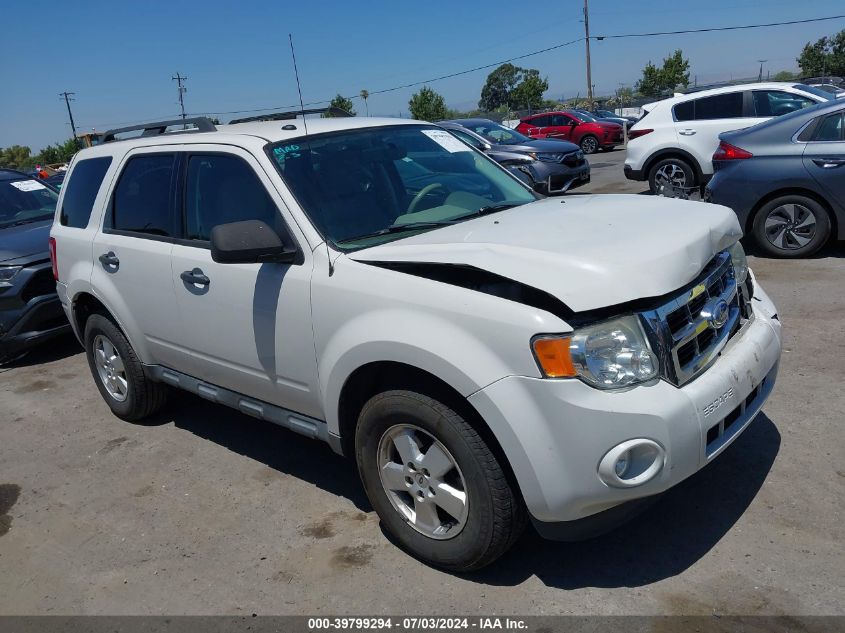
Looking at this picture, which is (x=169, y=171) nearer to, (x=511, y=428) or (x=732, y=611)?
(x=511, y=428)

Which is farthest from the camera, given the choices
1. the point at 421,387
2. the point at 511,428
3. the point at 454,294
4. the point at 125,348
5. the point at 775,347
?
the point at 125,348

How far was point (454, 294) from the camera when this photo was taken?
9.01ft

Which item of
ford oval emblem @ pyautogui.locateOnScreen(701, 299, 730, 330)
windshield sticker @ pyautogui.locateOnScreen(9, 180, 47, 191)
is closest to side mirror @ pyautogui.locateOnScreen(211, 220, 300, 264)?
ford oval emblem @ pyautogui.locateOnScreen(701, 299, 730, 330)

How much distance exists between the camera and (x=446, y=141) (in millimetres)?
4328

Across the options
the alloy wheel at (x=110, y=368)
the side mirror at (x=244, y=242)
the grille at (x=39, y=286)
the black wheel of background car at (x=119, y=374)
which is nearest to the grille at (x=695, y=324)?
the side mirror at (x=244, y=242)

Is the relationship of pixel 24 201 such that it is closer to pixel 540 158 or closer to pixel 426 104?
pixel 540 158

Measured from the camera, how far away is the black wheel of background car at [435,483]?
8.98 feet

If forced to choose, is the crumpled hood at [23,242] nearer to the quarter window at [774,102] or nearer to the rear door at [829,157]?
the rear door at [829,157]

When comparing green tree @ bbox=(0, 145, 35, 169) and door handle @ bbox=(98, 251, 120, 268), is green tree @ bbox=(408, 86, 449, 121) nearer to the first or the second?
green tree @ bbox=(0, 145, 35, 169)

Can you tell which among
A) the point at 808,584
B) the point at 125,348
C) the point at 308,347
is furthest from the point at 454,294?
the point at 125,348

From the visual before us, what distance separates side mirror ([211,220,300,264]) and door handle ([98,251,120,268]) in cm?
162

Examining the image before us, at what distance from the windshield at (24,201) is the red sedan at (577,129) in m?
18.9

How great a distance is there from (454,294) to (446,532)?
103 cm

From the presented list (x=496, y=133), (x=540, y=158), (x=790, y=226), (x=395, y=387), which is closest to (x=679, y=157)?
(x=540, y=158)
